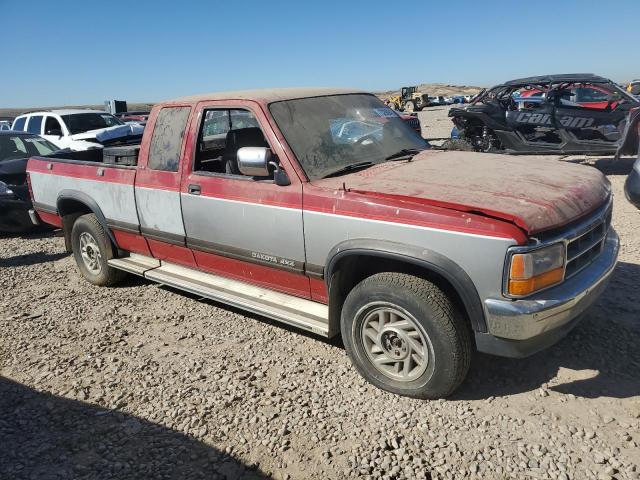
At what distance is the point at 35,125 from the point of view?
500 inches

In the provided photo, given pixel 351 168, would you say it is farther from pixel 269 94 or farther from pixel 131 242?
pixel 131 242

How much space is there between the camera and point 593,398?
9.76ft

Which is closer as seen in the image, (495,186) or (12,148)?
(495,186)

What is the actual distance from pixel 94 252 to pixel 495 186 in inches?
169

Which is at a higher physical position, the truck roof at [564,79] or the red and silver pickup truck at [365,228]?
the truck roof at [564,79]

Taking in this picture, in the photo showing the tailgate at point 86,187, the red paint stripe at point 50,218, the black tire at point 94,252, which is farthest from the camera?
the red paint stripe at point 50,218

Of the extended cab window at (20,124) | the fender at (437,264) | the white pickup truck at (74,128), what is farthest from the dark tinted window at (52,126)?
the fender at (437,264)

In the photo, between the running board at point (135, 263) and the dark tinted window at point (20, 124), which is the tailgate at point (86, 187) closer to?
the running board at point (135, 263)

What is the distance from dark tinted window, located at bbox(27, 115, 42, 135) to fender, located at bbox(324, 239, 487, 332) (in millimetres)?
12574

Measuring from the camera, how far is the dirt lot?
2.61 m

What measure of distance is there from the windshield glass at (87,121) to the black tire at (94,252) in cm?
818

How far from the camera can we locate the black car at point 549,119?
9.50 meters

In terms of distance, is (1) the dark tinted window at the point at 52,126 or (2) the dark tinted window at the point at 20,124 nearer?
(1) the dark tinted window at the point at 52,126

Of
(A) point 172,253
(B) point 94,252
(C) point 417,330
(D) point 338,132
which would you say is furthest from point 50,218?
(C) point 417,330
